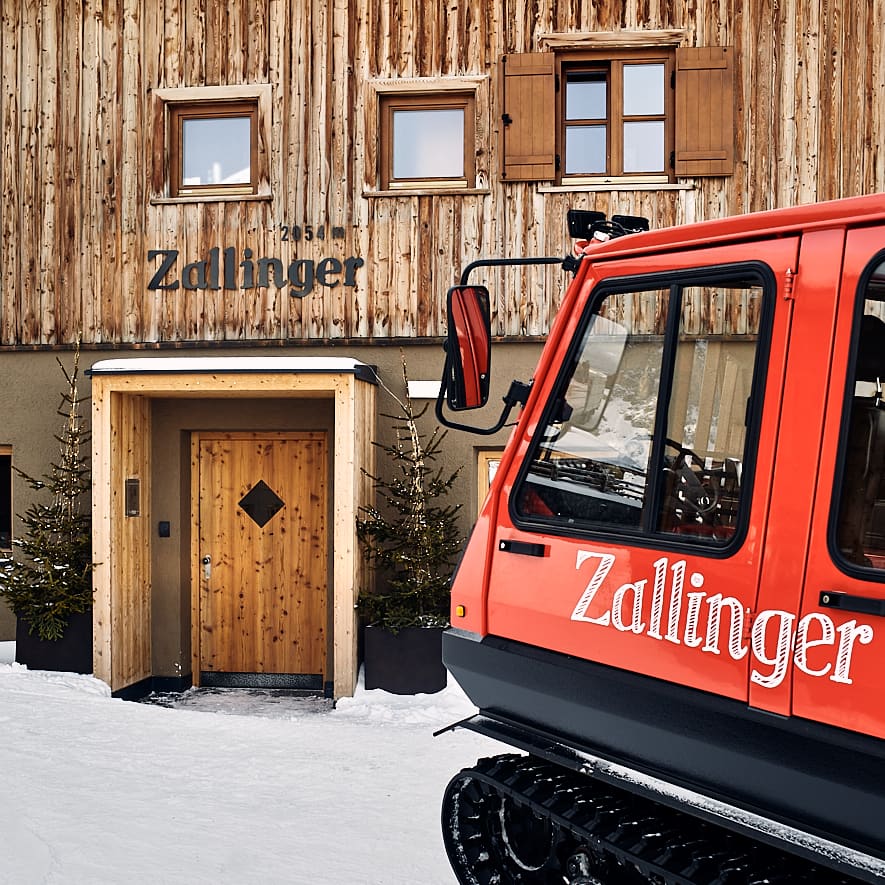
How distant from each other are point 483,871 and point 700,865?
1.27 meters

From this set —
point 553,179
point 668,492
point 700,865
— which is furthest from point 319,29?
point 700,865

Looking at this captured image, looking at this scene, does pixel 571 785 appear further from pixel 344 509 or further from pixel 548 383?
pixel 344 509

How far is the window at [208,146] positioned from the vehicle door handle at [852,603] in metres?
7.71

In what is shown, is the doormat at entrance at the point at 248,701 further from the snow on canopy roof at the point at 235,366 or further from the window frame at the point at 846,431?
the window frame at the point at 846,431

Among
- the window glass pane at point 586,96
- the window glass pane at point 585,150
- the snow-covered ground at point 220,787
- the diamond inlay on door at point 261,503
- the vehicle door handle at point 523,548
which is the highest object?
the window glass pane at point 586,96

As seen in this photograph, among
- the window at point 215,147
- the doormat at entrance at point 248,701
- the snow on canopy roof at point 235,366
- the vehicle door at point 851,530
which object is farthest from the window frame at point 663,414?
→ the window at point 215,147

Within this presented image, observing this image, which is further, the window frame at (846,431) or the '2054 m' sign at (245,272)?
the '2054 m' sign at (245,272)

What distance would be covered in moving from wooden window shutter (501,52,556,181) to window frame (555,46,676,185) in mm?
169

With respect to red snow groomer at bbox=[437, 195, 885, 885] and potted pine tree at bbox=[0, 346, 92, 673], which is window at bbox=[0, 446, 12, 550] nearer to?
potted pine tree at bbox=[0, 346, 92, 673]

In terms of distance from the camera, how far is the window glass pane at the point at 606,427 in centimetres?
323

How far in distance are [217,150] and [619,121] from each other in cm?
378

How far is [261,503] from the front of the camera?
9.84m

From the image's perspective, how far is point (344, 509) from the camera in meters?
8.34

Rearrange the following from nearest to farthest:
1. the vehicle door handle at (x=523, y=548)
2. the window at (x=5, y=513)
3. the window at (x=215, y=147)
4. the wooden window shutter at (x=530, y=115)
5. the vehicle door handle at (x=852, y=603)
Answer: the vehicle door handle at (x=852, y=603) < the vehicle door handle at (x=523, y=548) < the wooden window shutter at (x=530, y=115) < the window at (x=215, y=147) < the window at (x=5, y=513)
